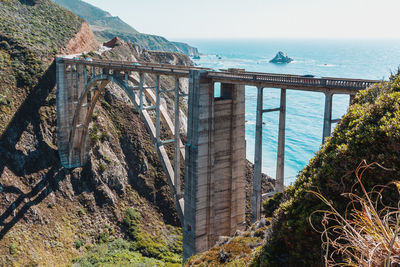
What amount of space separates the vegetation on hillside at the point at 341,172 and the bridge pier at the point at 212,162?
9.71 m

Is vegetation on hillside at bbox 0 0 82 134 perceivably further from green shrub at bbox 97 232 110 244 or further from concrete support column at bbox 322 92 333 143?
concrete support column at bbox 322 92 333 143

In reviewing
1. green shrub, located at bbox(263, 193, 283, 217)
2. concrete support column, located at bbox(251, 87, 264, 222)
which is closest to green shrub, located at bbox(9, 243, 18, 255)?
concrete support column, located at bbox(251, 87, 264, 222)

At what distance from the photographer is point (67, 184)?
3512 centimetres

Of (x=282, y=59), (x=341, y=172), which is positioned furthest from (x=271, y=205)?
(x=282, y=59)

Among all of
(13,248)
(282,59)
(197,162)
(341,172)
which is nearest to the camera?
(341,172)

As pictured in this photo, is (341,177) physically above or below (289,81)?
below

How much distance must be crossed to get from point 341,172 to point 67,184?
1216 inches

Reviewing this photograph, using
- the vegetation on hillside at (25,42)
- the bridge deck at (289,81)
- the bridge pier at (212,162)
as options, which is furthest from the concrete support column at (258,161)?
the vegetation on hillside at (25,42)

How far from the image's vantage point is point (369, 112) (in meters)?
9.74

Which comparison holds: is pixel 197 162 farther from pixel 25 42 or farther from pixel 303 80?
pixel 25 42

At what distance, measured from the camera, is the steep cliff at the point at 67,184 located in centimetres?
3000

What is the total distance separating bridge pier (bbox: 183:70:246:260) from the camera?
20.2m

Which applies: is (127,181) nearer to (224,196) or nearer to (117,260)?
(117,260)

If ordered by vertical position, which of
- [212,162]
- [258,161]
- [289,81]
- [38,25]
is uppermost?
[38,25]
